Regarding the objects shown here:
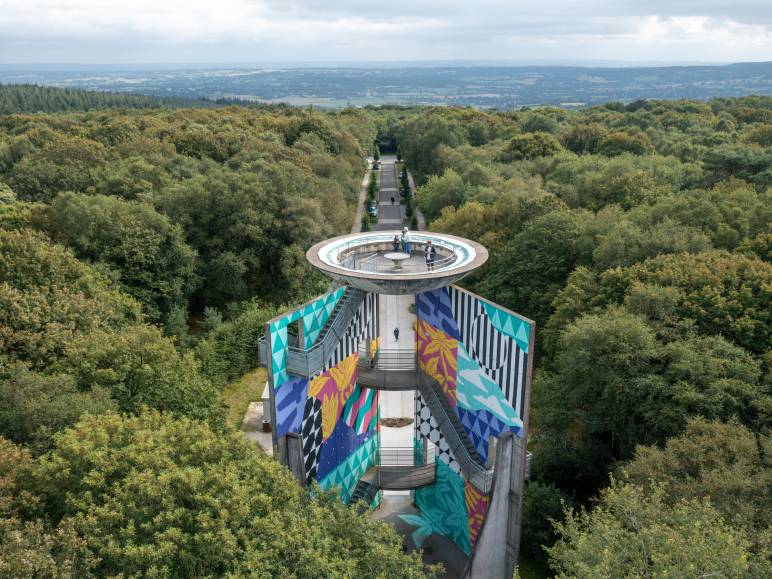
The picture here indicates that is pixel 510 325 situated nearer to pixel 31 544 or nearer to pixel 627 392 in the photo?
pixel 627 392

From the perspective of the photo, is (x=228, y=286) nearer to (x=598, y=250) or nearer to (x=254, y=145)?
(x=254, y=145)

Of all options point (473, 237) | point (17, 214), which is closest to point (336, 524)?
point (473, 237)

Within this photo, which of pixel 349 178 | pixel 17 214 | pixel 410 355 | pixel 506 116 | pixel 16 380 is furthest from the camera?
pixel 506 116

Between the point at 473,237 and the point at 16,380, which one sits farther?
the point at 473,237

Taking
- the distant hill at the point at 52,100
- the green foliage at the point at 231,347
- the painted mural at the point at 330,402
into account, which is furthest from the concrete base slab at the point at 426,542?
the distant hill at the point at 52,100

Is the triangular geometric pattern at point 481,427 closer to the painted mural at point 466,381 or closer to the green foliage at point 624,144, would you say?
the painted mural at point 466,381

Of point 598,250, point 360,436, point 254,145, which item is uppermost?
point 254,145
